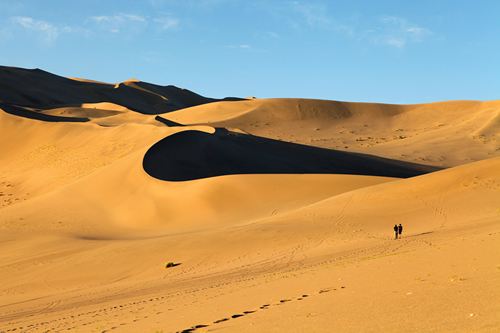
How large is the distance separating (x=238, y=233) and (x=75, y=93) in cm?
8220

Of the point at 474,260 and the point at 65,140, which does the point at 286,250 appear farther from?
the point at 65,140

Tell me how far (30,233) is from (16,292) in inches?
360

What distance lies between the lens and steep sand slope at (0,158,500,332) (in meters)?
8.05

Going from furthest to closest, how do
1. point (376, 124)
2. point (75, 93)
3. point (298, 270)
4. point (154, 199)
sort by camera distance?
1. point (75, 93)
2. point (376, 124)
3. point (154, 199)
4. point (298, 270)

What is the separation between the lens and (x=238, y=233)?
21.2 meters

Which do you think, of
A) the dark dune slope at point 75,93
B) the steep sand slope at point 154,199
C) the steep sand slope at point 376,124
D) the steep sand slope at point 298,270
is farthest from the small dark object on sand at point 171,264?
the dark dune slope at point 75,93

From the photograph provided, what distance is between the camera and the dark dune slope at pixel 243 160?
3622cm

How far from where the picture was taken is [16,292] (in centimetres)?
1697

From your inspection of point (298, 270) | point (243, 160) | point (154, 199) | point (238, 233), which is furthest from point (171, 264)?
point (243, 160)

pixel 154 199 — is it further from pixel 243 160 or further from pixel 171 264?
pixel 171 264

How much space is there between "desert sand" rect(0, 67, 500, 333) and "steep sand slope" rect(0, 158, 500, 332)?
0.17ft

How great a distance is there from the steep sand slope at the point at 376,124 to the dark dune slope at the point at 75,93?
65.0 feet

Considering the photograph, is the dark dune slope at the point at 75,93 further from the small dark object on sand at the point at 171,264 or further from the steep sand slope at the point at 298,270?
the small dark object on sand at the point at 171,264

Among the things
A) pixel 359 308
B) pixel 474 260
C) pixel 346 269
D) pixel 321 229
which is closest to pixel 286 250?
pixel 321 229
